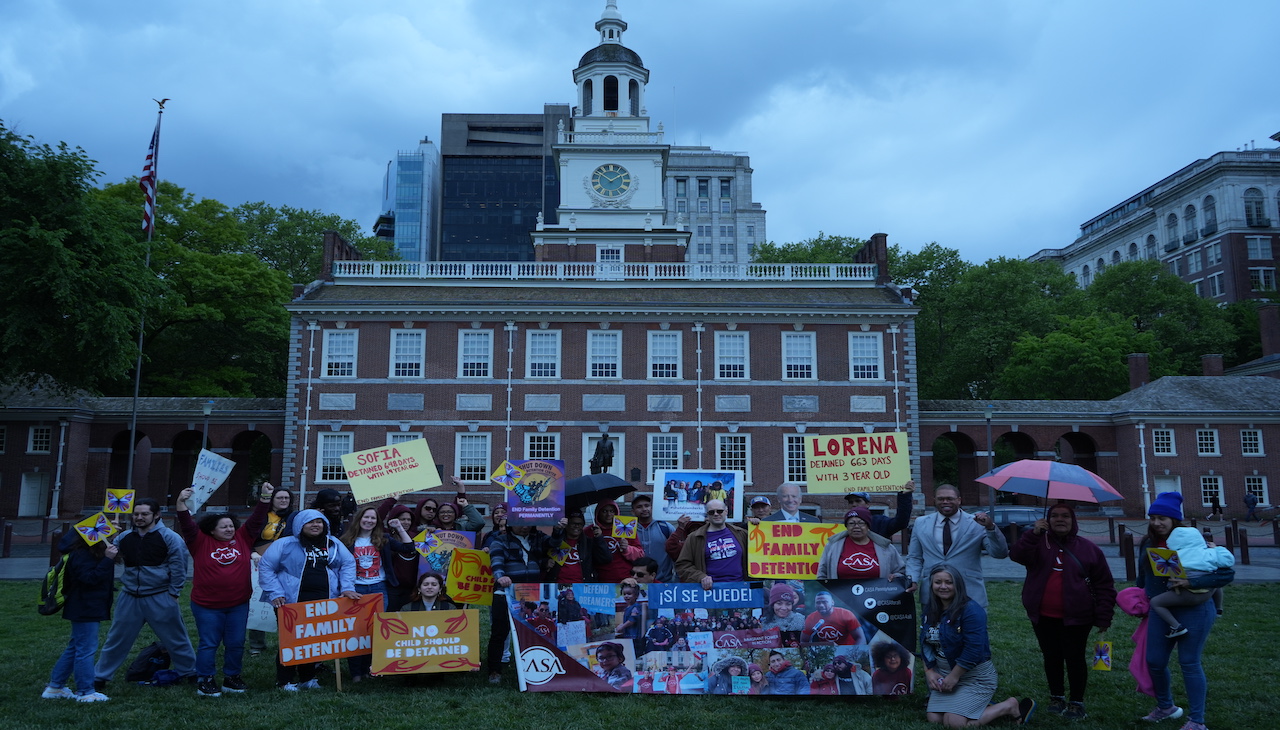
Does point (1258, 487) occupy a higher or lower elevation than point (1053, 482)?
lower

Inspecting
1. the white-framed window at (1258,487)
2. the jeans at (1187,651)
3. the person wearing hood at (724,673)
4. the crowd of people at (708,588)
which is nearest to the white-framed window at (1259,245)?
the white-framed window at (1258,487)

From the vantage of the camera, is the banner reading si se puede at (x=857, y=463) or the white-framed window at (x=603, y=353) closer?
the banner reading si se puede at (x=857, y=463)

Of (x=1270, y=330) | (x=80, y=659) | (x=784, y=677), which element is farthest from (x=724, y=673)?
(x=1270, y=330)

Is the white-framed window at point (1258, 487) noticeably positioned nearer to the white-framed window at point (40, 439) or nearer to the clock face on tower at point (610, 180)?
the clock face on tower at point (610, 180)

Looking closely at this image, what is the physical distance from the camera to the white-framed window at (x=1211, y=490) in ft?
121

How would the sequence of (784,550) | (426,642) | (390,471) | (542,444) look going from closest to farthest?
(426,642) → (784,550) → (390,471) → (542,444)

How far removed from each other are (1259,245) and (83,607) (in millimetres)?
82798

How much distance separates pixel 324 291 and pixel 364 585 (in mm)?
27896

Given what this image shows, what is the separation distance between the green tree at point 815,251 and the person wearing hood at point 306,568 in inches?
2008

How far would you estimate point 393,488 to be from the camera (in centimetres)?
1301

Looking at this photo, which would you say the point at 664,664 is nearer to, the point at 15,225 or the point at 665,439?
the point at 665,439

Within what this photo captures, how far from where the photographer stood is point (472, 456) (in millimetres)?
33469

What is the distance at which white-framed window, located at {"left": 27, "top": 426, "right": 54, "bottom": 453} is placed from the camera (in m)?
34.9

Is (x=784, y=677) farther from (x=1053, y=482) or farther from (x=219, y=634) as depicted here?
(x=219, y=634)
